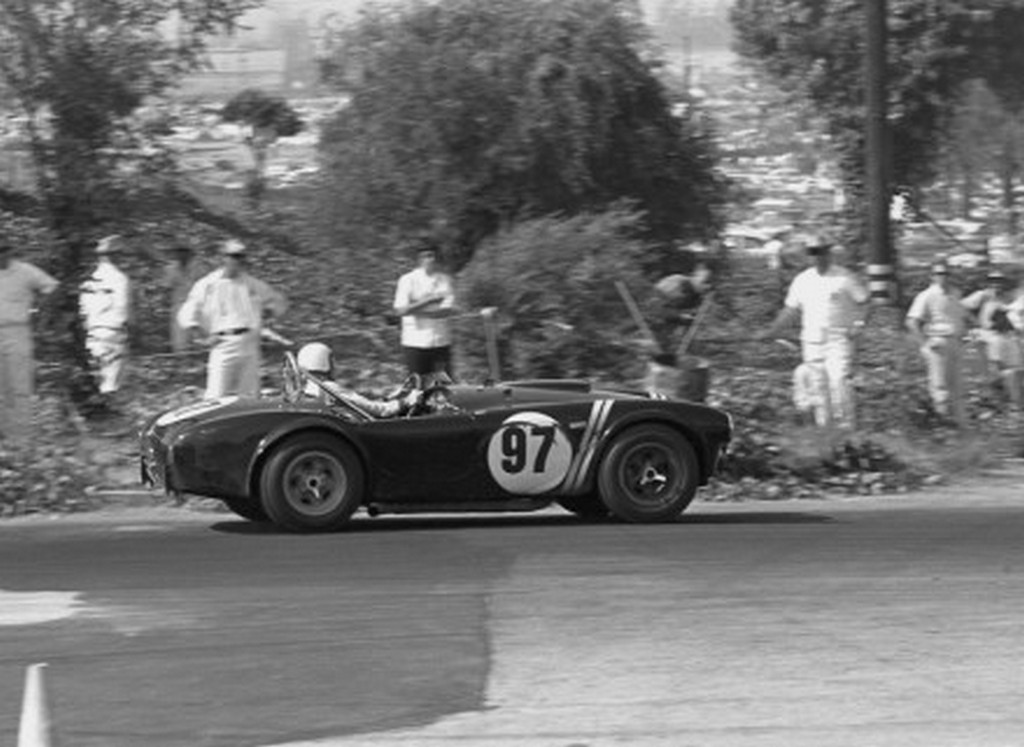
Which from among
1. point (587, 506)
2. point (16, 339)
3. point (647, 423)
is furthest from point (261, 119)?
point (647, 423)

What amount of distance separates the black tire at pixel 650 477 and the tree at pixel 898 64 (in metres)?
15.1

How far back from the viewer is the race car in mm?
13586

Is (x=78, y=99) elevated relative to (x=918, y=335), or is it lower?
elevated

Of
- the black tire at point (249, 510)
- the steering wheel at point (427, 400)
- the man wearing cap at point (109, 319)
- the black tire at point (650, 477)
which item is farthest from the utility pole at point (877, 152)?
the black tire at point (249, 510)

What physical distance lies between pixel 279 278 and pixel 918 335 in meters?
A: 6.12

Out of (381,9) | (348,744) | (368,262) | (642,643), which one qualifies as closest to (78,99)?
(368,262)

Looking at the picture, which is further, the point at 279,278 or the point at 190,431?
the point at 279,278

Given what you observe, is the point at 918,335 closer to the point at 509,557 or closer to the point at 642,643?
the point at 509,557

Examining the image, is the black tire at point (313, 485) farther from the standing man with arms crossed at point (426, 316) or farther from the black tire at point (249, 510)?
the standing man with arms crossed at point (426, 316)

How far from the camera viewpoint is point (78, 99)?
61.9 feet

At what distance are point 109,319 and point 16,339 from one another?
1417mm

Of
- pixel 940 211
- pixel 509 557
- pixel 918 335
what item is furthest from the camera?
pixel 940 211

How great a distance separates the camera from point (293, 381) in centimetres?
1427

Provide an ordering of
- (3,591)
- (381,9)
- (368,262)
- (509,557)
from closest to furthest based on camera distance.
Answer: (3,591) → (509,557) → (368,262) → (381,9)
